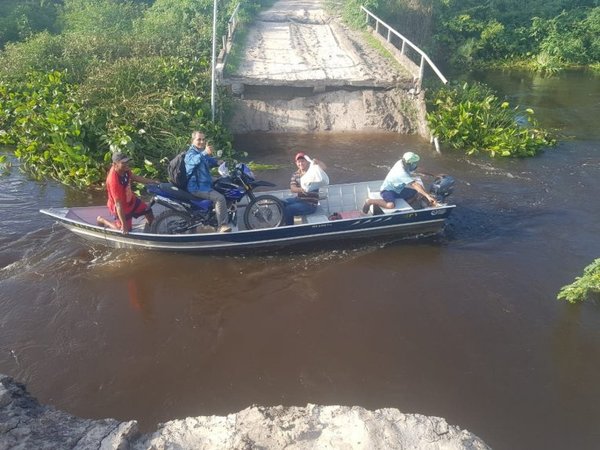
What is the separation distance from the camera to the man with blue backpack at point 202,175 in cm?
759

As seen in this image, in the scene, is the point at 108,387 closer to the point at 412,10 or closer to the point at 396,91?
the point at 396,91

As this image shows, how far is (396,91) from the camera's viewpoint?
13.8m

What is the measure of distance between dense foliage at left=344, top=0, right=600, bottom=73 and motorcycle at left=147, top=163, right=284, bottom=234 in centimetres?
1426

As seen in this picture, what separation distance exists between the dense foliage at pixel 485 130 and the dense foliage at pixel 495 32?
837cm

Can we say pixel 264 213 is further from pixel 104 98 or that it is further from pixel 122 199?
pixel 104 98

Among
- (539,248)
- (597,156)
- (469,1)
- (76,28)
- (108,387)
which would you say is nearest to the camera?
(108,387)

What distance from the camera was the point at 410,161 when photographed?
8.28 meters

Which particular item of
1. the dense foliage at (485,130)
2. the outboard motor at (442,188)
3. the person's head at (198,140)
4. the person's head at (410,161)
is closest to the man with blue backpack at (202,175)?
the person's head at (198,140)

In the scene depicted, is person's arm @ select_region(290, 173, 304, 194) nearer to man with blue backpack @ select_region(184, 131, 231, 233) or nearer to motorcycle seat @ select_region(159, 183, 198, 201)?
man with blue backpack @ select_region(184, 131, 231, 233)

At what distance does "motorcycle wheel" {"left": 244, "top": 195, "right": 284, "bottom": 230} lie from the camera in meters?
8.21

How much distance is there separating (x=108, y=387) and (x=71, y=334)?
1.18 metres

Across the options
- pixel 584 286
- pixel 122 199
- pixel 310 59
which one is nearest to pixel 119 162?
pixel 122 199

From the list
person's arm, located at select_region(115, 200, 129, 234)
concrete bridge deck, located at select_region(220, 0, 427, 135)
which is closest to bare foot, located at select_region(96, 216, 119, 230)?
person's arm, located at select_region(115, 200, 129, 234)

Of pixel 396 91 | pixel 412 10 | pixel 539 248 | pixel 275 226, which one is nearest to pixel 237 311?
pixel 275 226
